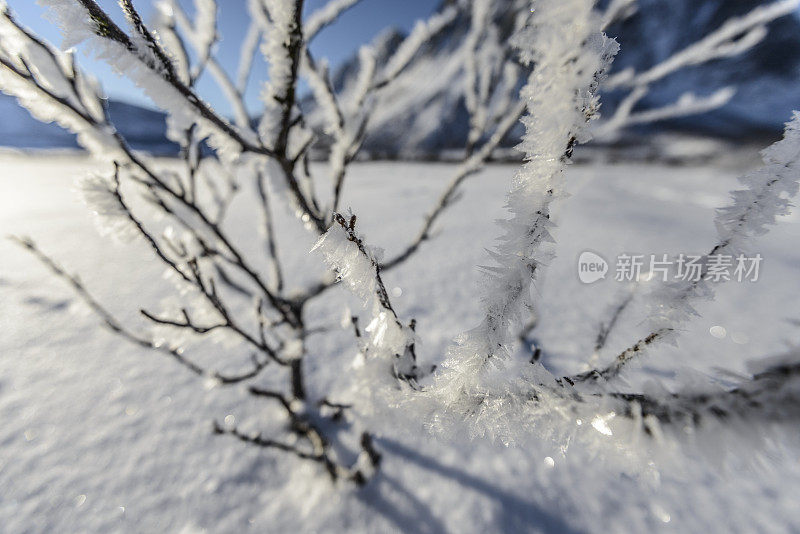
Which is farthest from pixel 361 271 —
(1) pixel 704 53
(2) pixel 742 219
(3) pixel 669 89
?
(3) pixel 669 89

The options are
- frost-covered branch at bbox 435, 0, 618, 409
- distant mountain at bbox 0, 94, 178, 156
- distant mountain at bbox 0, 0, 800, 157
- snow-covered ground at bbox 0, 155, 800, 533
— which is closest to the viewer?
frost-covered branch at bbox 435, 0, 618, 409

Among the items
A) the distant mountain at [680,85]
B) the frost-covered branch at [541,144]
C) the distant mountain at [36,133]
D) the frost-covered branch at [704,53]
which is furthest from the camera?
the distant mountain at [680,85]

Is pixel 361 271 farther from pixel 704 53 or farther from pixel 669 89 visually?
pixel 669 89

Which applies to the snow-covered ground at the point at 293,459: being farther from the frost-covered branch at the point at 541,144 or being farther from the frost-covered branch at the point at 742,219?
the frost-covered branch at the point at 541,144

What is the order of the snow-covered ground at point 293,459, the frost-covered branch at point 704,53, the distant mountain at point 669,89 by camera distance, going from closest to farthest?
the frost-covered branch at point 704,53 → the snow-covered ground at point 293,459 → the distant mountain at point 669,89

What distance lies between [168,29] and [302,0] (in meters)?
0.46

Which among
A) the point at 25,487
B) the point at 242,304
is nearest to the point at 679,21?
the point at 242,304

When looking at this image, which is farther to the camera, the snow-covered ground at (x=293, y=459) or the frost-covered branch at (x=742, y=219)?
the snow-covered ground at (x=293, y=459)

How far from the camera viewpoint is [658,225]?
3.93 metres

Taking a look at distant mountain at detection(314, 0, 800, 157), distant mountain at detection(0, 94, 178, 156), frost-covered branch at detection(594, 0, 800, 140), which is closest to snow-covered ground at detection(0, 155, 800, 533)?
frost-covered branch at detection(594, 0, 800, 140)

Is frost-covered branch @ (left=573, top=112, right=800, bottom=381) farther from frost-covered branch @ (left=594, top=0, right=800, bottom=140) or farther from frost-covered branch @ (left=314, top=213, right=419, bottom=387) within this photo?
frost-covered branch @ (left=594, top=0, right=800, bottom=140)

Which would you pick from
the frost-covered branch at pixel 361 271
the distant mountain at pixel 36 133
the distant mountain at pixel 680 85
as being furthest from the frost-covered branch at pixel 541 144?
the distant mountain at pixel 680 85

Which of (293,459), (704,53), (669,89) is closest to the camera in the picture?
(704,53)

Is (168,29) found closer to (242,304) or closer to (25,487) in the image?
(25,487)
